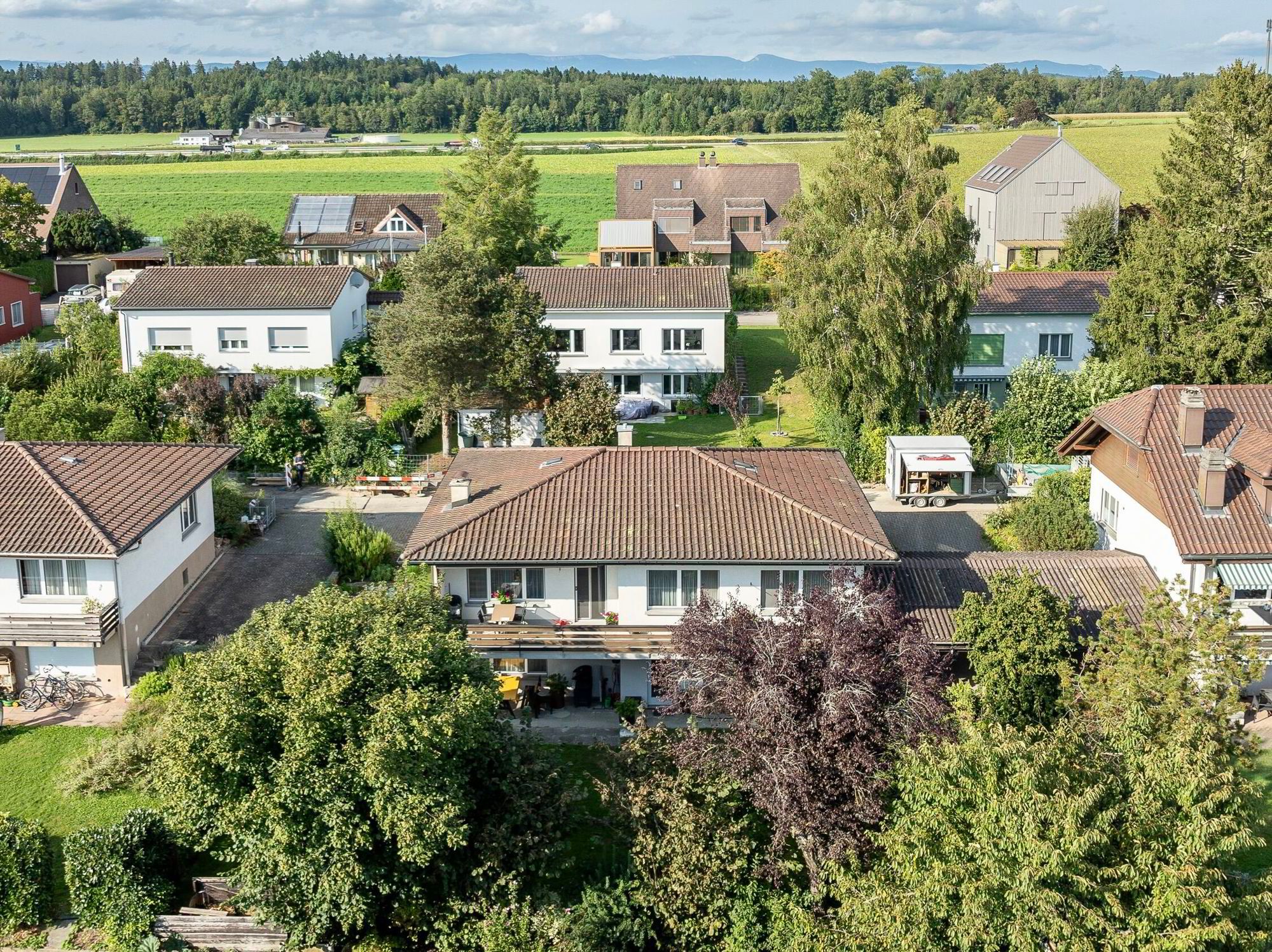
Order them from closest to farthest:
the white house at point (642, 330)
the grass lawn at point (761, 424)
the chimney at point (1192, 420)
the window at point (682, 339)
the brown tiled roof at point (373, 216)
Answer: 1. the chimney at point (1192, 420)
2. the grass lawn at point (761, 424)
3. the white house at point (642, 330)
4. the window at point (682, 339)
5. the brown tiled roof at point (373, 216)

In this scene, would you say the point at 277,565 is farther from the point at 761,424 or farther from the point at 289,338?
the point at 761,424

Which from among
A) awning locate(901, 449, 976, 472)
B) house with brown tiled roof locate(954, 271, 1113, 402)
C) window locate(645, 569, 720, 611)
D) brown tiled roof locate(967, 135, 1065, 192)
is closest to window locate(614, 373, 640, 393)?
house with brown tiled roof locate(954, 271, 1113, 402)

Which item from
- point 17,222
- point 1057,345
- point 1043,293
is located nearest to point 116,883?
point 1057,345

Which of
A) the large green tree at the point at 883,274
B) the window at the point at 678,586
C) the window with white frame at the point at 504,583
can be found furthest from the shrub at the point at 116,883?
the large green tree at the point at 883,274

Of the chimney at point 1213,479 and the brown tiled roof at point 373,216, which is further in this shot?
the brown tiled roof at point 373,216

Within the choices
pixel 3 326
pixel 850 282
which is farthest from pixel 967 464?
pixel 3 326

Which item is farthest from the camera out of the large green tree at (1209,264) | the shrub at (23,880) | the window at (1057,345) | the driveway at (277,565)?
the window at (1057,345)

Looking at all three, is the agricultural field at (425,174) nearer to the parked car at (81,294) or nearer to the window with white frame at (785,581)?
the parked car at (81,294)
